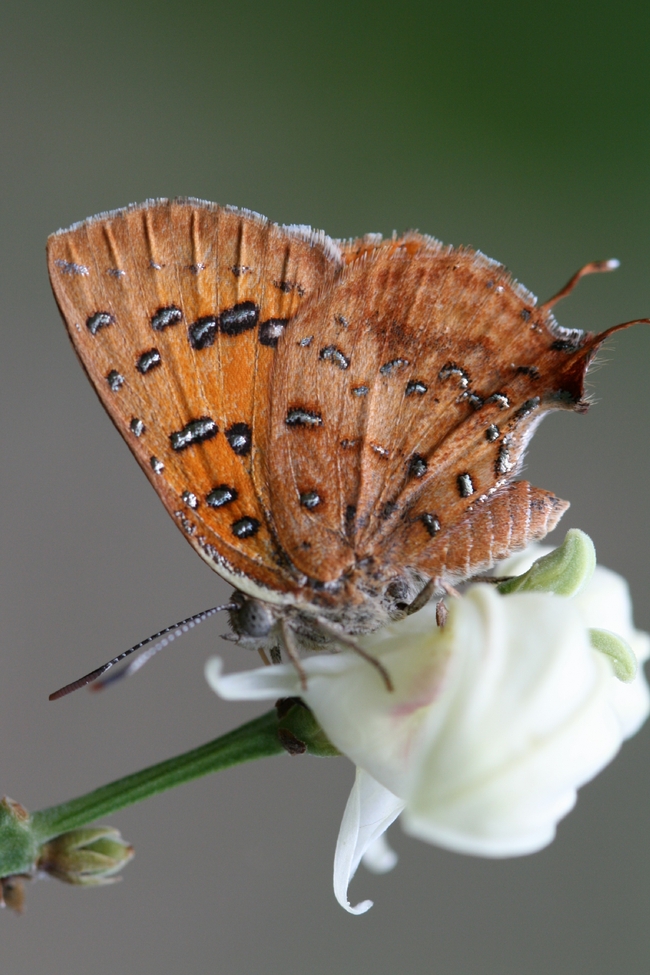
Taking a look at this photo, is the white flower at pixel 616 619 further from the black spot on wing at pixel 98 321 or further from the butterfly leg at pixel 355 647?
A: the black spot on wing at pixel 98 321

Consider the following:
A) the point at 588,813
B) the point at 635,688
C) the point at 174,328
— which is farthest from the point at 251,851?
the point at 174,328

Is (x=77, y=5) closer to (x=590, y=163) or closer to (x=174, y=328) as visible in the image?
(x=590, y=163)

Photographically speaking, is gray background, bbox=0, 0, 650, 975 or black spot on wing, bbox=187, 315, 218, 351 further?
gray background, bbox=0, 0, 650, 975

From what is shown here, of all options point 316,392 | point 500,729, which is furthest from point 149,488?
point 500,729

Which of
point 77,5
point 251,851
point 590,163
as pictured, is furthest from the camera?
point 590,163

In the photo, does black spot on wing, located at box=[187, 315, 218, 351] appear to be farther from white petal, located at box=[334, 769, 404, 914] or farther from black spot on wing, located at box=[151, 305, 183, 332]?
white petal, located at box=[334, 769, 404, 914]

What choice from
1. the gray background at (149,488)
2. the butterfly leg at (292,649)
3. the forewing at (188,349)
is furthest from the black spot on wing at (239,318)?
the gray background at (149,488)

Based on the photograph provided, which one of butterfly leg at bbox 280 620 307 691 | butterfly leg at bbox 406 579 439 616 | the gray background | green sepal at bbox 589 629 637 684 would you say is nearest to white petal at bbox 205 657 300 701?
butterfly leg at bbox 280 620 307 691
